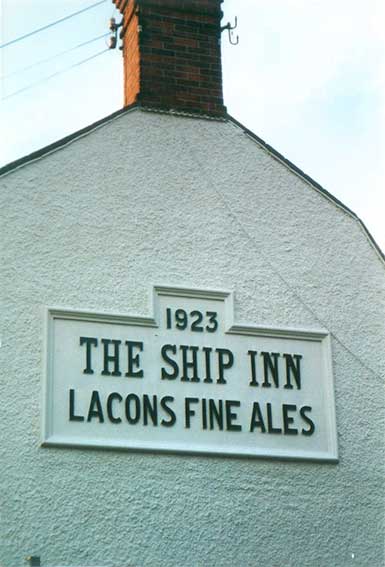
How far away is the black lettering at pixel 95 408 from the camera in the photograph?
10.6 m

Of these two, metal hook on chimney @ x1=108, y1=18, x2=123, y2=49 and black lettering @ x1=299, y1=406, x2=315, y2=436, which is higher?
metal hook on chimney @ x1=108, y1=18, x2=123, y2=49

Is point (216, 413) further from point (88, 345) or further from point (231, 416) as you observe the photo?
point (88, 345)

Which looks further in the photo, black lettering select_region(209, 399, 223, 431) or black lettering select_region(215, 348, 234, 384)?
black lettering select_region(215, 348, 234, 384)

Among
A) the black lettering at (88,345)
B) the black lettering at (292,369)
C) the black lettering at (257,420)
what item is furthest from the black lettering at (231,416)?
the black lettering at (88,345)

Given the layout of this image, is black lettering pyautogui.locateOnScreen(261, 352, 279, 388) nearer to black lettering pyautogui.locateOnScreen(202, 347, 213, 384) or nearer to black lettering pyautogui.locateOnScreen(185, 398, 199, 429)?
black lettering pyautogui.locateOnScreen(202, 347, 213, 384)

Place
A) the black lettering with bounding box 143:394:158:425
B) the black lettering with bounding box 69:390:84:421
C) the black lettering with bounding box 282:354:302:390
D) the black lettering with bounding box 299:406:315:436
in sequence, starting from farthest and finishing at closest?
the black lettering with bounding box 282:354:302:390, the black lettering with bounding box 299:406:315:436, the black lettering with bounding box 143:394:158:425, the black lettering with bounding box 69:390:84:421

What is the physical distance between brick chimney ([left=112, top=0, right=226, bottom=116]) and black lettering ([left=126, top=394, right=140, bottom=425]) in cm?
288

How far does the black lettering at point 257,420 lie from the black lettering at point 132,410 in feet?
3.34

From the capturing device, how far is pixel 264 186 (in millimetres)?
11945

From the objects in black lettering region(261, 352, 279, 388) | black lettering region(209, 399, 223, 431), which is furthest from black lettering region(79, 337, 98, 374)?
black lettering region(261, 352, 279, 388)

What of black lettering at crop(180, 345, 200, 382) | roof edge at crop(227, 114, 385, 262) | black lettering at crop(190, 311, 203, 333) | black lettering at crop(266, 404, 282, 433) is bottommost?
black lettering at crop(266, 404, 282, 433)

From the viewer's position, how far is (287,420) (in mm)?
11141

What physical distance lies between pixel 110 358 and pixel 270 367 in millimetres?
1452

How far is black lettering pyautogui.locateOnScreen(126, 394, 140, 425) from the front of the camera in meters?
10.7
